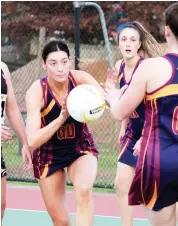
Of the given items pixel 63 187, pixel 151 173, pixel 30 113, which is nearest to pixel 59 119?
pixel 30 113

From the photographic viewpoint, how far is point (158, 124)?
13.9 feet

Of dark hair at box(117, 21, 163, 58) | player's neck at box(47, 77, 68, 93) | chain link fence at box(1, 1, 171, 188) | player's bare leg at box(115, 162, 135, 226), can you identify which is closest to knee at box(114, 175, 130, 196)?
player's bare leg at box(115, 162, 135, 226)

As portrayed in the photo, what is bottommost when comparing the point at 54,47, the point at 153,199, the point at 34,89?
the point at 153,199

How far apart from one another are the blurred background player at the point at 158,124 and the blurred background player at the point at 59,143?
1.15 metres

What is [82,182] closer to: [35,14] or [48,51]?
[48,51]

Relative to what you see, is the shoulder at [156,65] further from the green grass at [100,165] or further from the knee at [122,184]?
the green grass at [100,165]

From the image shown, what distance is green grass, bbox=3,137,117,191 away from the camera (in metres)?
10.4

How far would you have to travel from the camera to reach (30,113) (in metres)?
5.54

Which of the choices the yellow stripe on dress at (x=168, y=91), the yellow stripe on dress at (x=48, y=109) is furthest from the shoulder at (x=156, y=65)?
the yellow stripe on dress at (x=48, y=109)

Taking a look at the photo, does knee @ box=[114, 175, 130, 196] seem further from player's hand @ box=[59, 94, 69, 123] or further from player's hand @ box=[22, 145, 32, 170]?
player's hand @ box=[59, 94, 69, 123]

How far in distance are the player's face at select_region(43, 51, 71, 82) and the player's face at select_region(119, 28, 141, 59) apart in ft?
3.16

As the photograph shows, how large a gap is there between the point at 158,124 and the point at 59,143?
1653mm

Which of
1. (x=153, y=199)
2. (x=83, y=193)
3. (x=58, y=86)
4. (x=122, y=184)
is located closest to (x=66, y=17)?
(x=122, y=184)

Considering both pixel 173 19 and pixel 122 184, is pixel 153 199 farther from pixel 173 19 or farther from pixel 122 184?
pixel 122 184
